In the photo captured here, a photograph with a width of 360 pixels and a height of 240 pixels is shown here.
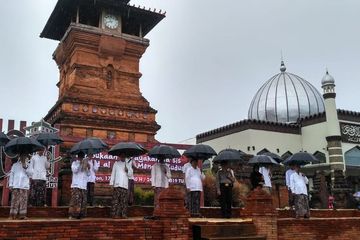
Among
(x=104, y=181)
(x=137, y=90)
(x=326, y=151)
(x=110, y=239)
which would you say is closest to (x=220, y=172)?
(x=110, y=239)

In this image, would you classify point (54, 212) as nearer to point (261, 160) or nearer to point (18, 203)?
point (18, 203)

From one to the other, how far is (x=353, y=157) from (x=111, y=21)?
59.5 ft

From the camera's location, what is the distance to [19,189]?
8.58m

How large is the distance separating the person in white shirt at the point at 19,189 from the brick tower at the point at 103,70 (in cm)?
1146

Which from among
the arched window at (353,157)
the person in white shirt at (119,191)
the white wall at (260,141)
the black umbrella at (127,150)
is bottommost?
the person in white shirt at (119,191)

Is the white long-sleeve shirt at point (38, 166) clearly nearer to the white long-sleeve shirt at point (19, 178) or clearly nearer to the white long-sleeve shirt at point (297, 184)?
the white long-sleeve shirt at point (19, 178)

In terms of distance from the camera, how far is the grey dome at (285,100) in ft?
107

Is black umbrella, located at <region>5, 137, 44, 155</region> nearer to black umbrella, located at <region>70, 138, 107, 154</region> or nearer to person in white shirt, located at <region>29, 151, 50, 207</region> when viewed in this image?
person in white shirt, located at <region>29, 151, 50, 207</region>

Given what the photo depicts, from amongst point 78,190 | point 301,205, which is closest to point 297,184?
point 301,205

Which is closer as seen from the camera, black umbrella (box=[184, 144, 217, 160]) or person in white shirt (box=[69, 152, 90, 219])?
person in white shirt (box=[69, 152, 90, 219])

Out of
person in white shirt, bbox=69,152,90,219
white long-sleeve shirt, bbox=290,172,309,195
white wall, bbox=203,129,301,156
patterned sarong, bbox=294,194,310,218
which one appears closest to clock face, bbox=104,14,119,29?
white wall, bbox=203,129,301,156

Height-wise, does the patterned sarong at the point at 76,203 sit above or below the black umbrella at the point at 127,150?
below

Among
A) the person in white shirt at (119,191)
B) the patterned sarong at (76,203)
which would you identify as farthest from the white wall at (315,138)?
the patterned sarong at (76,203)

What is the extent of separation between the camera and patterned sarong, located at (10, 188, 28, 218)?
27.6 ft
